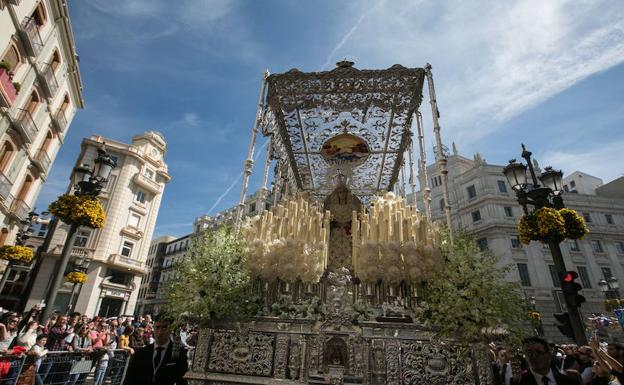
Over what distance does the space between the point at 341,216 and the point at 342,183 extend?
1192 millimetres

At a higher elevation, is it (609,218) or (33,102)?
(609,218)

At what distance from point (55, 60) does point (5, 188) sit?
28.2 ft

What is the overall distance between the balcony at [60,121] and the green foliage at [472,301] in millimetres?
25140

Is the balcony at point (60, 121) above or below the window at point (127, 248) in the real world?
above

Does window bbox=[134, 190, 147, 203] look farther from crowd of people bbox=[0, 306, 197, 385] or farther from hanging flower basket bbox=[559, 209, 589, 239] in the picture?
hanging flower basket bbox=[559, 209, 589, 239]

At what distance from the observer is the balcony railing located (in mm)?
16383

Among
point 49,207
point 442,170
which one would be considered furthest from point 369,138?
point 49,207

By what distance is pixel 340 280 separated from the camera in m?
5.96

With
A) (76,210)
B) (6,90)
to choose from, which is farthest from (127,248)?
(76,210)

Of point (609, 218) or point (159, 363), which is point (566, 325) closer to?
point (159, 363)

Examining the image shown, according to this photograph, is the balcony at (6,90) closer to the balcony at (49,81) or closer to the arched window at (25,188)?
the balcony at (49,81)

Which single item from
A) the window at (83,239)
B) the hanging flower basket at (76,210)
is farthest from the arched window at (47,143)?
the hanging flower basket at (76,210)

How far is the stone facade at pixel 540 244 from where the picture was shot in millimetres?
28109

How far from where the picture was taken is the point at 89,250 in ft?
91.9
